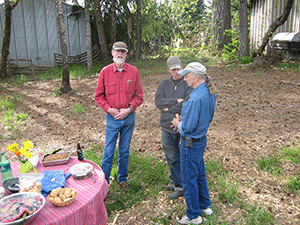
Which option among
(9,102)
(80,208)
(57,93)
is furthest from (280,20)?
(80,208)

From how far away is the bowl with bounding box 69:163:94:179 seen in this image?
9.09 ft

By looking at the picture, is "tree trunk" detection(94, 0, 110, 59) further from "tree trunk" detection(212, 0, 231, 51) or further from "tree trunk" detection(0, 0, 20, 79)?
"tree trunk" detection(212, 0, 231, 51)

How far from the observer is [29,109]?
8.57m

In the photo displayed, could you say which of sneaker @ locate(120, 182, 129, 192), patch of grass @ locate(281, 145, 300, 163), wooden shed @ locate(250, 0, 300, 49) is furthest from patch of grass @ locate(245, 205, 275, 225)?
wooden shed @ locate(250, 0, 300, 49)

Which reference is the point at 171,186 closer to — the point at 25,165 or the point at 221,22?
the point at 25,165

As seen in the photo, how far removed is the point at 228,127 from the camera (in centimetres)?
659

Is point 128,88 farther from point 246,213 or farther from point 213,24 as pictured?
point 213,24

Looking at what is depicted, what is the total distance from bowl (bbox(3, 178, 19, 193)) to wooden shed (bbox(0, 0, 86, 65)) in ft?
47.2

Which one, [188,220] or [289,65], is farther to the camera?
[289,65]

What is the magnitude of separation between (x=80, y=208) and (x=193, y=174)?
147 centimetres

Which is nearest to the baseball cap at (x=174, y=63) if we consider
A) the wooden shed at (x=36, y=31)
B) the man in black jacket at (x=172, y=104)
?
the man in black jacket at (x=172, y=104)

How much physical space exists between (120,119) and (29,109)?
5.75 meters

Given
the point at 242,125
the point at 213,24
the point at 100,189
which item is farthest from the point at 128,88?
the point at 213,24

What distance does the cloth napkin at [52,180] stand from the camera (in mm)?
2527
